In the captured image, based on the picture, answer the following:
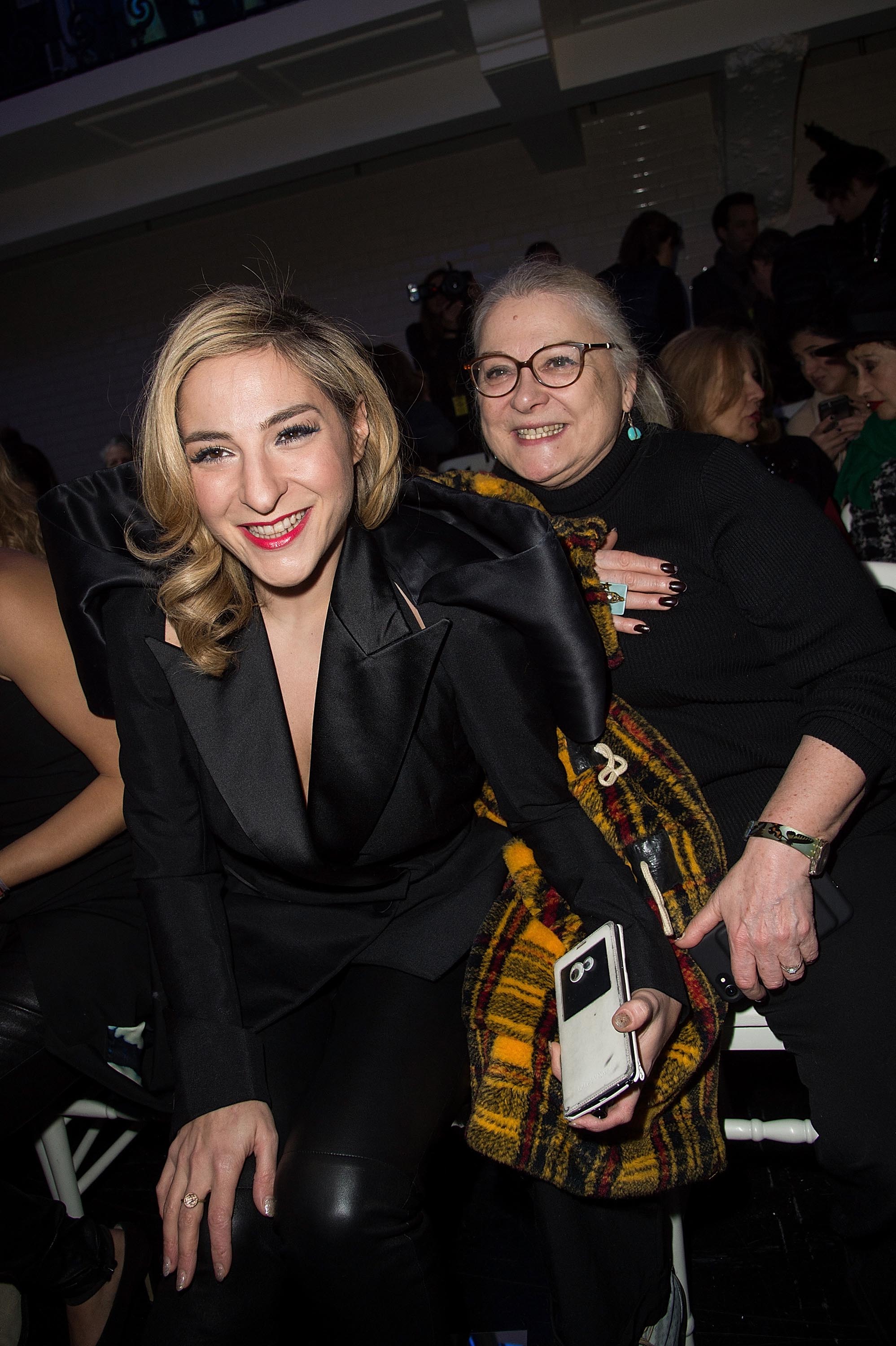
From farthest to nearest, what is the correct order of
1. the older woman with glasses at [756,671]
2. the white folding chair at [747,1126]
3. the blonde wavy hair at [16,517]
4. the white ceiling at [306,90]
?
the white ceiling at [306,90] → the blonde wavy hair at [16,517] → the white folding chair at [747,1126] → the older woman with glasses at [756,671]

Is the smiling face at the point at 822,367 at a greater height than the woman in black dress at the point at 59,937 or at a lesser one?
greater

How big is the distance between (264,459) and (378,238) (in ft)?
23.8

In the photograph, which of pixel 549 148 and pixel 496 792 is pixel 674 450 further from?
pixel 549 148

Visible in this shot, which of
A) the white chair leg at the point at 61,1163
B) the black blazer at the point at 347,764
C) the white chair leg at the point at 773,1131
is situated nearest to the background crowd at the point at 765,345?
the black blazer at the point at 347,764

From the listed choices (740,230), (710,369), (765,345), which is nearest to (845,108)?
(740,230)

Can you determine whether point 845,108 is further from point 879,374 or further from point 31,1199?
point 31,1199

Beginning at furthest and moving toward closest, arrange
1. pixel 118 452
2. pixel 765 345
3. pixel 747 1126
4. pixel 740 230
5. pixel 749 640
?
pixel 740 230, pixel 118 452, pixel 765 345, pixel 747 1126, pixel 749 640

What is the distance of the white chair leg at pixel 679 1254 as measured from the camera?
1.44 metres

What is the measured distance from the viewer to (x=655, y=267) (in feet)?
16.0

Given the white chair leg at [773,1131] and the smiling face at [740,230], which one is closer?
the white chair leg at [773,1131]

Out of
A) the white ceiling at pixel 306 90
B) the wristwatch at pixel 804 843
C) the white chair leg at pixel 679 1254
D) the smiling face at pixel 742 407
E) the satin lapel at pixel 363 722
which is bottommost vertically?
the white chair leg at pixel 679 1254

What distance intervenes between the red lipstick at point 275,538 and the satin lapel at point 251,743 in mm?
178

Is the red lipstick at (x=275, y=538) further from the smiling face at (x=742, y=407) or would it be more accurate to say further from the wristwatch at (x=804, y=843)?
the smiling face at (x=742, y=407)

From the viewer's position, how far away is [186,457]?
50.8 inches
